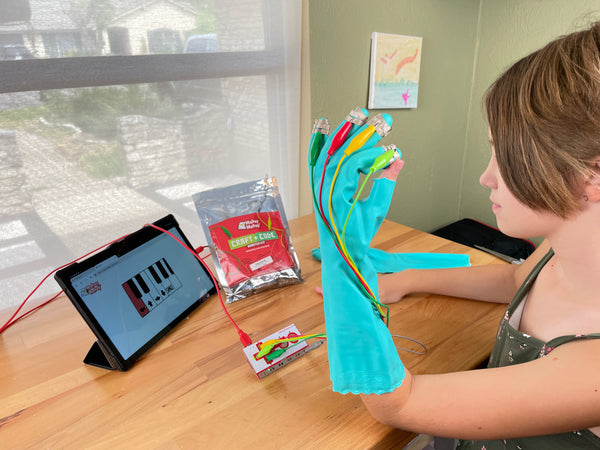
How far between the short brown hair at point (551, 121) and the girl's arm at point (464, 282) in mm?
→ 328

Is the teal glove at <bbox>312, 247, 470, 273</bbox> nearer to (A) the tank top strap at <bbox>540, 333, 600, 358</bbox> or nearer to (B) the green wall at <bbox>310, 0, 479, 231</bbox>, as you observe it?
(A) the tank top strap at <bbox>540, 333, 600, 358</bbox>

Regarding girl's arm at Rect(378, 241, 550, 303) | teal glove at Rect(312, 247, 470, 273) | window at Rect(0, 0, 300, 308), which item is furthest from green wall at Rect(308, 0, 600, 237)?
girl's arm at Rect(378, 241, 550, 303)

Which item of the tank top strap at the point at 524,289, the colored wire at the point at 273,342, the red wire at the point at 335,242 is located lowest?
the colored wire at the point at 273,342

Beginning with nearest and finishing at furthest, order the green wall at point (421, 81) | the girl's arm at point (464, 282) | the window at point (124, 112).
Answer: the girl's arm at point (464, 282) < the window at point (124, 112) < the green wall at point (421, 81)

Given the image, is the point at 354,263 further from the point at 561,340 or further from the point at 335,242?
the point at 561,340

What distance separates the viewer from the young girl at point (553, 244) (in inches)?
16.2

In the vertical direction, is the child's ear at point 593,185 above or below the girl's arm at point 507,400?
above

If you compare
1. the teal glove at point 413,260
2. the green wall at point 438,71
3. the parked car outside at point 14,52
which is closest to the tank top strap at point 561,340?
the teal glove at point 413,260

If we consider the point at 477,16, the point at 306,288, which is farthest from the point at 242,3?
the point at 477,16

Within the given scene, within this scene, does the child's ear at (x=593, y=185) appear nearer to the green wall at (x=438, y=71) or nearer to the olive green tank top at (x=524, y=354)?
the olive green tank top at (x=524, y=354)

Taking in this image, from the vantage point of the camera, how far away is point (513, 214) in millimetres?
496

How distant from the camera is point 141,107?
40.0 inches

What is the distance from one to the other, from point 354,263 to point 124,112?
802mm

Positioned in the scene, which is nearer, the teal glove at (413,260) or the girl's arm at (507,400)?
the girl's arm at (507,400)
